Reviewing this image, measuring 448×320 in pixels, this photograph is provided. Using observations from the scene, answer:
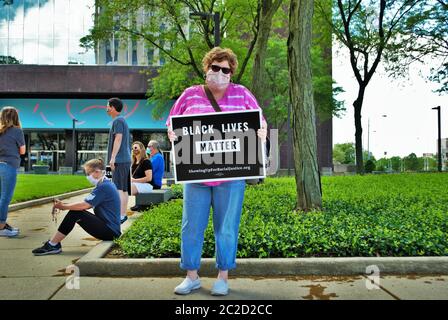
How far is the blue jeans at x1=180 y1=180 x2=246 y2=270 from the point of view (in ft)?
13.0

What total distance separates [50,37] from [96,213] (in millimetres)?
40988

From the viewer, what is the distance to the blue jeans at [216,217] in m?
3.95

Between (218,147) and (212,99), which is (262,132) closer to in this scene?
(218,147)

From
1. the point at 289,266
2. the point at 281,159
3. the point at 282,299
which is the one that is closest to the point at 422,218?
the point at 289,266

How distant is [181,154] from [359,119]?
23.5m

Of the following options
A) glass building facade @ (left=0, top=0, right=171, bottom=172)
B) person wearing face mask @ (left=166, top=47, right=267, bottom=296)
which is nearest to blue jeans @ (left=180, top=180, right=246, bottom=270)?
person wearing face mask @ (left=166, top=47, right=267, bottom=296)

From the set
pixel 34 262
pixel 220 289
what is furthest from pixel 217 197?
pixel 34 262

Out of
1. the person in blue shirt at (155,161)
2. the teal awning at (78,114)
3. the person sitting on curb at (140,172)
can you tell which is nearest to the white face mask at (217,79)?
the person sitting on curb at (140,172)

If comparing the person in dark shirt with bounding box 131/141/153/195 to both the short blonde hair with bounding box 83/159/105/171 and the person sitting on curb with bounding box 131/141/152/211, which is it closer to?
the person sitting on curb with bounding box 131/141/152/211

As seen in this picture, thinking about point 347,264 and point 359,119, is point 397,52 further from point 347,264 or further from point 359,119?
point 347,264

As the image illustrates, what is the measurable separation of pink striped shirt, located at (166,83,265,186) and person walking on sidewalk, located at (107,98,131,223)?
3.63m

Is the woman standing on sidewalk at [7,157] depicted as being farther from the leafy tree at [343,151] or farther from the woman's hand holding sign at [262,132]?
the leafy tree at [343,151]
